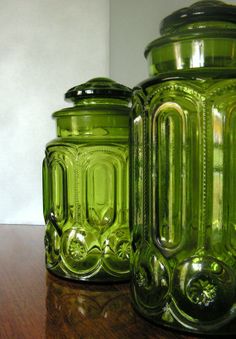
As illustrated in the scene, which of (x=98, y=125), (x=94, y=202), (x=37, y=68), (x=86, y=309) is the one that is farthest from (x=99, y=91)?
(x=37, y=68)

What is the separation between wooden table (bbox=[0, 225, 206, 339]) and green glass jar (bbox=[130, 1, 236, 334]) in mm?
28

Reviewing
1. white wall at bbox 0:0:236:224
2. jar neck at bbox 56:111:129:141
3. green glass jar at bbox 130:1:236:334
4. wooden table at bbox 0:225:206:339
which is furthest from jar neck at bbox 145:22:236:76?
white wall at bbox 0:0:236:224

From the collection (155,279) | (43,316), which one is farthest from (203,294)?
(43,316)

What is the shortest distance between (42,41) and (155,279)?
970 mm

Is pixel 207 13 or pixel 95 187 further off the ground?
pixel 207 13

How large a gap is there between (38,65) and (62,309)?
909mm

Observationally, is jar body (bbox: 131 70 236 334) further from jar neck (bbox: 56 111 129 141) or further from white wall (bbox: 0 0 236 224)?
white wall (bbox: 0 0 236 224)

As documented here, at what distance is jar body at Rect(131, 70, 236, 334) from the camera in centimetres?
40

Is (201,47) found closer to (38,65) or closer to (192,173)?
(192,173)

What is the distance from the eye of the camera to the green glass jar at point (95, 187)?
56 cm

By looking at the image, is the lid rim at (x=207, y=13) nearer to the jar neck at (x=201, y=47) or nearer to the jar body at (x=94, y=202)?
the jar neck at (x=201, y=47)

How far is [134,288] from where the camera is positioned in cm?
46

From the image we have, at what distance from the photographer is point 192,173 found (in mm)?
405

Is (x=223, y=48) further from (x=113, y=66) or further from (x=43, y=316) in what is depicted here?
A: (x=113, y=66)
